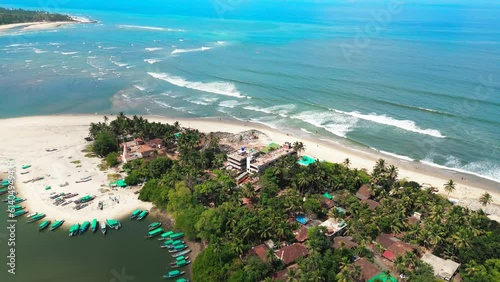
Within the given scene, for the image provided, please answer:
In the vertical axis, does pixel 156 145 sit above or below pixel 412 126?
below

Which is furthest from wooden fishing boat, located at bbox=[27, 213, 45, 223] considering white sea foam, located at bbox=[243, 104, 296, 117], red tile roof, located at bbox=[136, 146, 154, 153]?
white sea foam, located at bbox=[243, 104, 296, 117]

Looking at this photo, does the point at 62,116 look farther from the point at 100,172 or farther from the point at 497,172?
the point at 497,172

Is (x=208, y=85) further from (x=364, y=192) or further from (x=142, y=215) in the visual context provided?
(x=364, y=192)

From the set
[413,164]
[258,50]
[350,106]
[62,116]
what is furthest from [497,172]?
[258,50]

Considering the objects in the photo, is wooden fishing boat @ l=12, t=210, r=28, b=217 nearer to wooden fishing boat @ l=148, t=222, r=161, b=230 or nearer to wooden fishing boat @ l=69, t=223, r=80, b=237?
wooden fishing boat @ l=69, t=223, r=80, b=237

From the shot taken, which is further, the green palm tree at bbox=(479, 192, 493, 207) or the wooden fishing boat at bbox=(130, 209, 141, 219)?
the wooden fishing boat at bbox=(130, 209, 141, 219)

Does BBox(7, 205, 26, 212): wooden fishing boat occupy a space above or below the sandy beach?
below

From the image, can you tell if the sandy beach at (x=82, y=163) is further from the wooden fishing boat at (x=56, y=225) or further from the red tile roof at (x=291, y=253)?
the red tile roof at (x=291, y=253)
